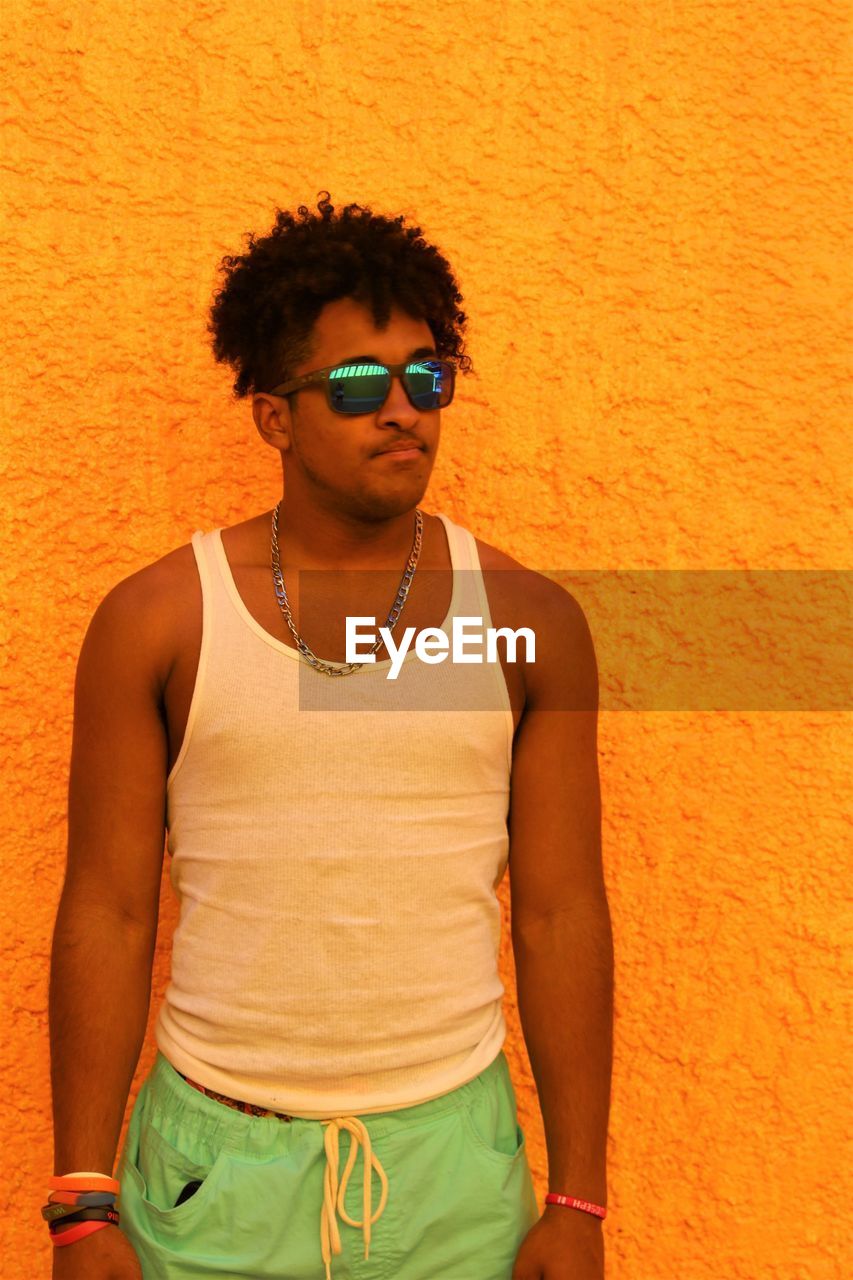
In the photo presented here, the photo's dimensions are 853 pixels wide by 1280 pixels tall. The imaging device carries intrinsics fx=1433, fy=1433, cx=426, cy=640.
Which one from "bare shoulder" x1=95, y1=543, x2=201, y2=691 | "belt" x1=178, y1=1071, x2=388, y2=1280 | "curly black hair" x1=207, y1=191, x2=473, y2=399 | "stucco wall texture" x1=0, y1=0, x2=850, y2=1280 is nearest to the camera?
"belt" x1=178, y1=1071, x2=388, y2=1280

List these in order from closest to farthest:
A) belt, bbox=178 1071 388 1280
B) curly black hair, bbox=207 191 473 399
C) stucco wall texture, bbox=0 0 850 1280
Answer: belt, bbox=178 1071 388 1280 → curly black hair, bbox=207 191 473 399 → stucco wall texture, bbox=0 0 850 1280

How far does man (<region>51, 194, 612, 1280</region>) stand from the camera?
214 cm

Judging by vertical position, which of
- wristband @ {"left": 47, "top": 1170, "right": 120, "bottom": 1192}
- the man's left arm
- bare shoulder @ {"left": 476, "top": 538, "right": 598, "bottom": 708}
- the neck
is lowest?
wristband @ {"left": 47, "top": 1170, "right": 120, "bottom": 1192}

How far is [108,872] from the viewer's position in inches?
88.4

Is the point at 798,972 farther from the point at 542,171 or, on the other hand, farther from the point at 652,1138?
the point at 542,171

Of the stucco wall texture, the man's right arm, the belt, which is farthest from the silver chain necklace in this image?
the belt

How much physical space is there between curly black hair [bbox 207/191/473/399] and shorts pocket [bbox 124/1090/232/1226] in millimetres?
1220

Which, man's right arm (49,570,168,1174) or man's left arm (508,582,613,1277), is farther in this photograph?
man's left arm (508,582,613,1277)

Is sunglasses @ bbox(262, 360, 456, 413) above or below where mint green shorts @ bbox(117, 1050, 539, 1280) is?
above

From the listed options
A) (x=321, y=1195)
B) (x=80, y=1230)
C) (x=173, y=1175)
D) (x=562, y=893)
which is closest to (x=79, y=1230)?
(x=80, y=1230)

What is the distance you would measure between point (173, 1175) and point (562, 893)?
0.76 m

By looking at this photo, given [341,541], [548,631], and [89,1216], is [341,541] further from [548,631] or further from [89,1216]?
[89,1216]

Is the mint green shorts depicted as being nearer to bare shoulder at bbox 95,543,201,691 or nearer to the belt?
the belt

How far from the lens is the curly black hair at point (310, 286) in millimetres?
2328
